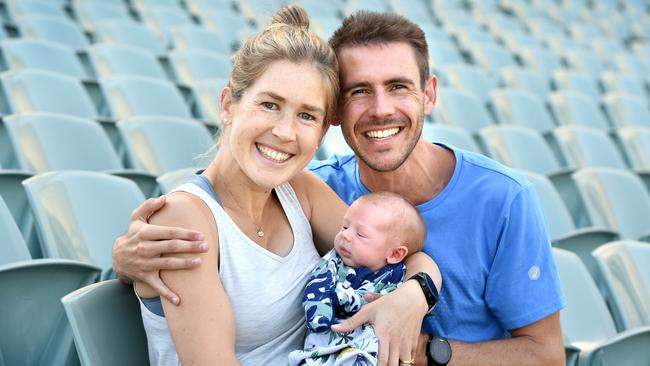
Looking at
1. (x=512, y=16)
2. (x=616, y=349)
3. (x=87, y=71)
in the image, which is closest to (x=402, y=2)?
(x=512, y=16)

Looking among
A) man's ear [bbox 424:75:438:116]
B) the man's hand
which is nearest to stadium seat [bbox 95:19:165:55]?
man's ear [bbox 424:75:438:116]

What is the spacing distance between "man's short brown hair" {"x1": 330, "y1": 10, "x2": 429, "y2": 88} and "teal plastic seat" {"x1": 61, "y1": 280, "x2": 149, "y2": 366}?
0.81 metres

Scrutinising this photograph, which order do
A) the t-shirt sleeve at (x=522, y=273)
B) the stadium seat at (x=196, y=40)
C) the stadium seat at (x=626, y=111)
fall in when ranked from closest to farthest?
1. the t-shirt sleeve at (x=522, y=273)
2. the stadium seat at (x=626, y=111)
3. the stadium seat at (x=196, y=40)

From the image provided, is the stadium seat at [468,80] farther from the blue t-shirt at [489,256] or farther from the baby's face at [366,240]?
the baby's face at [366,240]

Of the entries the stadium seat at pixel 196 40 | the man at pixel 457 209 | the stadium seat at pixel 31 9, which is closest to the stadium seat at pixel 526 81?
the stadium seat at pixel 196 40

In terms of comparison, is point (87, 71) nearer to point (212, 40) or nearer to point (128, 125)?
point (212, 40)

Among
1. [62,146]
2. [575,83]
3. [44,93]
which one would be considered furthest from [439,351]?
[575,83]

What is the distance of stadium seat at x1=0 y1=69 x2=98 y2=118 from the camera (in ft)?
11.9

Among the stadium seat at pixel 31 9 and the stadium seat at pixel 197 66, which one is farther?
the stadium seat at pixel 31 9

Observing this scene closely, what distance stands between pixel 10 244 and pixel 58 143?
98cm

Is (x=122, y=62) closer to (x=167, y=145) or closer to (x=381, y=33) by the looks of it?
(x=167, y=145)

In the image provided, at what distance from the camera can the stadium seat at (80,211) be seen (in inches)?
89.5

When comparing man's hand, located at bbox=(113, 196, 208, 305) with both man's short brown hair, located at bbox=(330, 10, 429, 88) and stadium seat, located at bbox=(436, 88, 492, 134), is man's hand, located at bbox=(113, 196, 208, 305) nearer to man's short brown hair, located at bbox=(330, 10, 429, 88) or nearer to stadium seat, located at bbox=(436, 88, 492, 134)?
man's short brown hair, located at bbox=(330, 10, 429, 88)

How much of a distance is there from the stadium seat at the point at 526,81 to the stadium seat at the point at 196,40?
7.91ft
